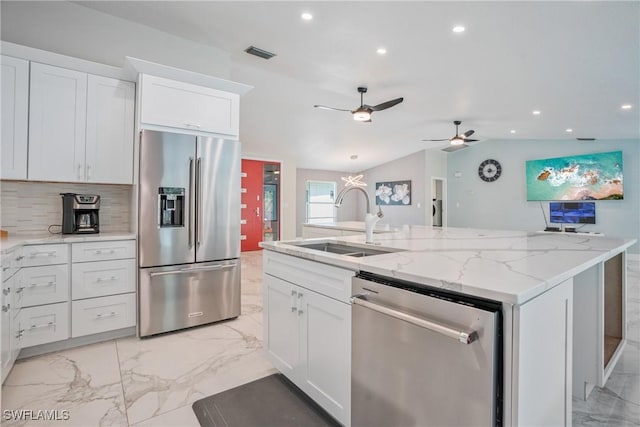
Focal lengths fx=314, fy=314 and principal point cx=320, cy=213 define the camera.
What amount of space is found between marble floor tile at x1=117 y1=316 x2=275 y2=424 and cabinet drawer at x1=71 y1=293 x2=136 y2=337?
172mm

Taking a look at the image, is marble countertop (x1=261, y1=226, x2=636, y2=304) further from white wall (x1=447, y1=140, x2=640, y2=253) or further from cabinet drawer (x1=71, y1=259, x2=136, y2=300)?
white wall (x1=447, y1=140, x2=640, y2=253)

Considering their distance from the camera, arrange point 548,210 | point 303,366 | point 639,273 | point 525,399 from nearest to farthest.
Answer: point 525,399 < point 303,366 < point 639,273 < point 548,210

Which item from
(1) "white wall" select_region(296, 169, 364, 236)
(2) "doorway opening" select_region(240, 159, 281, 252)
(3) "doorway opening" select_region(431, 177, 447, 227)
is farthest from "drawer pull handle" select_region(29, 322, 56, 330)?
(3) "doorway opening" select_region(431, 177, 447, 227)

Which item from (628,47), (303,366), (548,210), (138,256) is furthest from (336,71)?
(548,210)

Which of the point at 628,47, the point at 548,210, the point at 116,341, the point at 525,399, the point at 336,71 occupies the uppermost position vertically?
the point at 336,71

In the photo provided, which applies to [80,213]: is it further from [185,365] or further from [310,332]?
[310,332]

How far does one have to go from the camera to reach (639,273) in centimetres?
509

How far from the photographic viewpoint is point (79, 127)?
103 inches

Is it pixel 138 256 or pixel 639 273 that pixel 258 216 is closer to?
pixel 138 256

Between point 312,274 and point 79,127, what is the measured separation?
7.94 feet

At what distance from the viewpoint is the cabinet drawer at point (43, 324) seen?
7.41 feet

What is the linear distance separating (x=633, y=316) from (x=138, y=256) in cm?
486

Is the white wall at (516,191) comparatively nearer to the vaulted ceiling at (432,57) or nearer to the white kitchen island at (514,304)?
the vaulted ceiling at (432,57)

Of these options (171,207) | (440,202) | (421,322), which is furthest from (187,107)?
(440,202)
